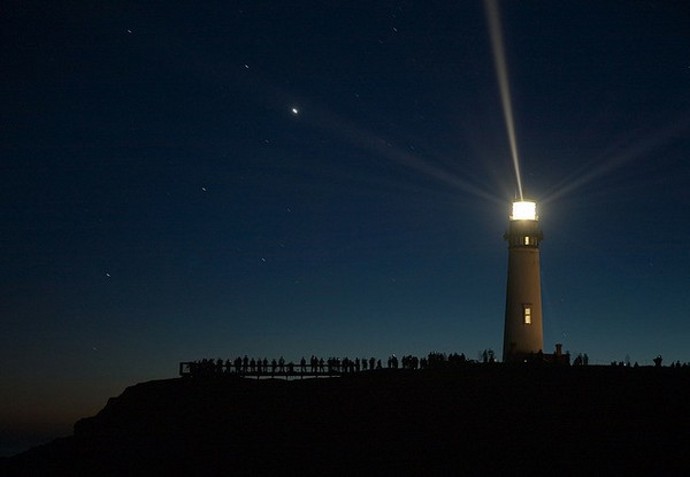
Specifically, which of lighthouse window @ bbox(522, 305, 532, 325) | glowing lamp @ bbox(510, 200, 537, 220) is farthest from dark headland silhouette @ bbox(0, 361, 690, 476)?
glowing lamp @ bbox(510, 200, 537, 220)

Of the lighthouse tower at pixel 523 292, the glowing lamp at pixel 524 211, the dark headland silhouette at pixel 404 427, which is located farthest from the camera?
the glowing lamp at pixel 524 211

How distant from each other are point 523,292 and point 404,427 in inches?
681

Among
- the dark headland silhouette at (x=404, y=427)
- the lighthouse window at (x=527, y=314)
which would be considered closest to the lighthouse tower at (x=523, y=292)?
the lighthouse window at (x=527, y=314)

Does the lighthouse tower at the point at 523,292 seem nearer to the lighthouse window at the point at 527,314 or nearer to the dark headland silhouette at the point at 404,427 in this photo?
the lighthouse window at the point at 527,314

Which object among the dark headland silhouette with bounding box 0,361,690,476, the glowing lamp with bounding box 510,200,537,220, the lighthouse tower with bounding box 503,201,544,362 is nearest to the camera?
the dark headland silhouette with bounding box 0,361,690,476

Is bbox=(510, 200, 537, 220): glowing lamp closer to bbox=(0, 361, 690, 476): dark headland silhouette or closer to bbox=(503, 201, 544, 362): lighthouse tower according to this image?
bbox=(503, 201, 544, 362): lighthouse tower

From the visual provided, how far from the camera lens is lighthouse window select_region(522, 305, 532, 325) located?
49.6 metres

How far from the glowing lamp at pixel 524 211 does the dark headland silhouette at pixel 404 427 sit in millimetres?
11735

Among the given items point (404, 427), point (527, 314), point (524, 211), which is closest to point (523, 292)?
point (527, 314)

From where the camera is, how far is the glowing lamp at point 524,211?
2028 inches

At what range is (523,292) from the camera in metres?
50.0

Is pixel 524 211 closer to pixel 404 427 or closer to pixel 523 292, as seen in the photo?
pixel 523 292

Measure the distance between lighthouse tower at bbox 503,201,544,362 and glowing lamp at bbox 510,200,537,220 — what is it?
6 centimetres

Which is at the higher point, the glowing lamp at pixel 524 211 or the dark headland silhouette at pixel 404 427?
the glowing lamp at pixel 524 211
